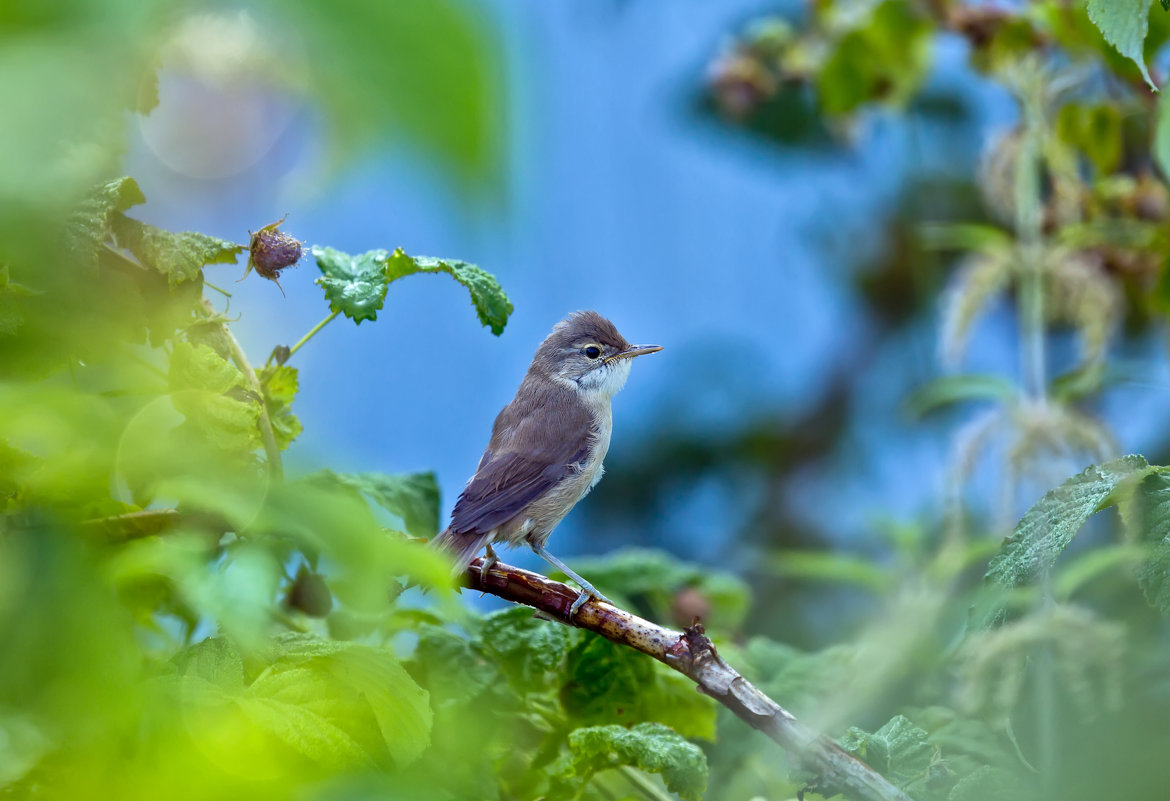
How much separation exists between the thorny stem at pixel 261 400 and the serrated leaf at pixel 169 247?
0.26ft

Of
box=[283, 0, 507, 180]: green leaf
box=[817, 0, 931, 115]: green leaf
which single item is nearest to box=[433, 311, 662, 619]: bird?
box=[817, 0, 931, 115]: green leaf

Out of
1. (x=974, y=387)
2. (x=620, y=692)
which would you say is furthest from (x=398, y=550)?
(x=974, y=387)

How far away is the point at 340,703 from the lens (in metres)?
0.88

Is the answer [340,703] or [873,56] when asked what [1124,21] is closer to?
[340,703]

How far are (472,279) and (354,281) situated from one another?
0.44ft

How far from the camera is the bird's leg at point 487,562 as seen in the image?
53.0 inches

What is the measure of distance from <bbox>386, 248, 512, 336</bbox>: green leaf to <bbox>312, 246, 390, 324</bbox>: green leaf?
0.02 m

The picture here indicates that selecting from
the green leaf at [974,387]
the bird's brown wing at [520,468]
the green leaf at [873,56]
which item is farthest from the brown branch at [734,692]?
the green leaf at [873,56]

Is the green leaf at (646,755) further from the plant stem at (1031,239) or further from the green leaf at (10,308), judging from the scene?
the plant stem at (1031,239)

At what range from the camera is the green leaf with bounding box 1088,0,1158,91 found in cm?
92

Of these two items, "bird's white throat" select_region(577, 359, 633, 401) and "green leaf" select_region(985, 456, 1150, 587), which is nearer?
"green leaf" select_region(985, 456, 1150, 587)

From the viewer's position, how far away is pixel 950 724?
4.36ft

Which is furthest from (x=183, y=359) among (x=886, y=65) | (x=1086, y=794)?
(x=886, y=65)

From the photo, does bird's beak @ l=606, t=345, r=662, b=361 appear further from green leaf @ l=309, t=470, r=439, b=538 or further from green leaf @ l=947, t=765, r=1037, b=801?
green leaf @ l=947, t=765, r=1037, b=801
